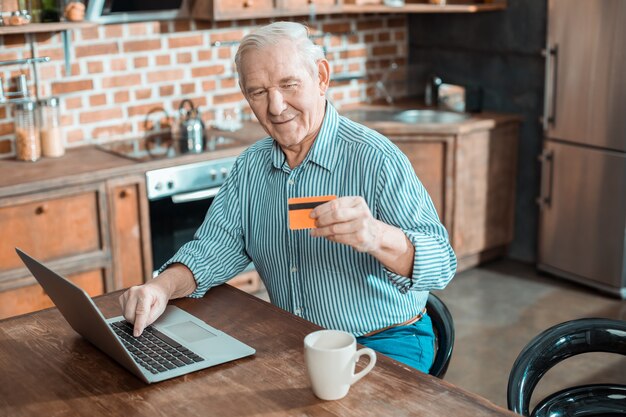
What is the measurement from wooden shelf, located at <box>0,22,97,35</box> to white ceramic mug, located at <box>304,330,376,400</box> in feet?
8.13

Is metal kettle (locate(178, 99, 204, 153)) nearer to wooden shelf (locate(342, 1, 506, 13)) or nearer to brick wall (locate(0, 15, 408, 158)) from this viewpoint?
brick wall (locate(0, 15, 408, 158))

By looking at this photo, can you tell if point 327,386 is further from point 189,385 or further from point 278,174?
point 278,174

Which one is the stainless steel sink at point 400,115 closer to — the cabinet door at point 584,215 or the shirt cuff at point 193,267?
the cabinet door at point 584,215

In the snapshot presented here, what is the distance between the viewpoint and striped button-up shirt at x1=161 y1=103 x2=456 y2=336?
215 cm

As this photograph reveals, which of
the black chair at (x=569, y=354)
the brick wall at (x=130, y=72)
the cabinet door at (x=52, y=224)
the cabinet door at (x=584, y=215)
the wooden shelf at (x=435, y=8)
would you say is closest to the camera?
the black chair at (x=569, y=354)

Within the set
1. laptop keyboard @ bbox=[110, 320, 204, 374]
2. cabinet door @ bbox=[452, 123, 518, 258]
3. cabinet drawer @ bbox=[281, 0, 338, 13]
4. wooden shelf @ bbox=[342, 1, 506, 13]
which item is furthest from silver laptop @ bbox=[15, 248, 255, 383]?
wooden shelf @ bbox=[342, 1, 506, 13]

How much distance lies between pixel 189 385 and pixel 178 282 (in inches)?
18.3

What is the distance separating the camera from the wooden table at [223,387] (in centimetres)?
156

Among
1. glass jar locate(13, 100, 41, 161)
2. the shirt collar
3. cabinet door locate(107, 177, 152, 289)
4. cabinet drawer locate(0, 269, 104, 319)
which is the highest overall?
the shirt collar

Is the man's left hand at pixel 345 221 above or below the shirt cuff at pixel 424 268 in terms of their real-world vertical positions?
above

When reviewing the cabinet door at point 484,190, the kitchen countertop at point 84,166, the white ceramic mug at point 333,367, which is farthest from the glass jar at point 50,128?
the white ceramic mug at point 333,367

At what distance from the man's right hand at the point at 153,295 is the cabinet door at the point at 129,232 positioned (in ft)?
5.30

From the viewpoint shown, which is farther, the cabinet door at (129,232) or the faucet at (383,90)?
the faucet at (383,90)

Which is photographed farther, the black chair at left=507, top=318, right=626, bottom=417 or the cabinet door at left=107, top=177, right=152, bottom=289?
the cabinet door at left=107, top=177, right=152, bottom=289
